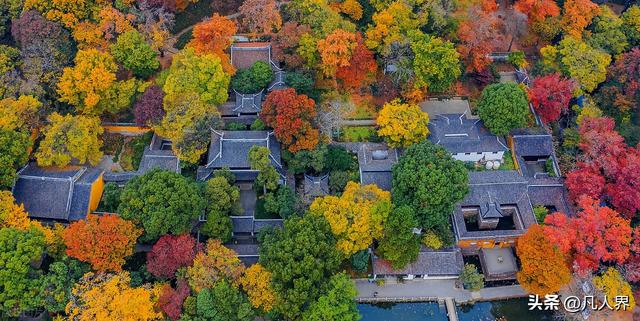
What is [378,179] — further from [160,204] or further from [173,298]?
[173,298]

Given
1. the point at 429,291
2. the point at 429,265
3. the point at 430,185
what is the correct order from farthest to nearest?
the point at 429,291 < the point at 429,265 < the point at 430,185

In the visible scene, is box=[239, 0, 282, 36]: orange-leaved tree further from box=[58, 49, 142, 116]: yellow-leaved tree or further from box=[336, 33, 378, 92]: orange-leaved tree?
box=[58, 49, 142, 116]: yellow-leaved tree

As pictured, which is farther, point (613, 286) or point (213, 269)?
point (613, 286)

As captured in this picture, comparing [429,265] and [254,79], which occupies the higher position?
[254,79]

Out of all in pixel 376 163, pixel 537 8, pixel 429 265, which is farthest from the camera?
pixel 537 8

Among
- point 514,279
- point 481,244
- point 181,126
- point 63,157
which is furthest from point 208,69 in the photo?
point 514,279

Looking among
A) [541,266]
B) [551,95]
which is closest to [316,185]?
[541,266]
